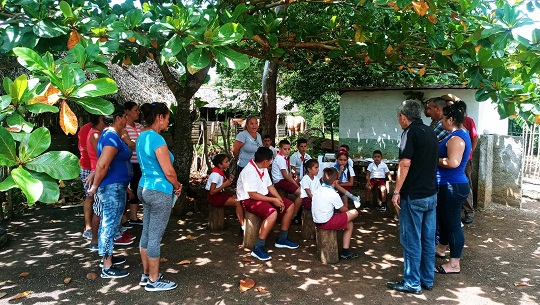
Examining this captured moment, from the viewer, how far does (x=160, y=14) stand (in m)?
3.32

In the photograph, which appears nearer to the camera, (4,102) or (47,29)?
(4,102)

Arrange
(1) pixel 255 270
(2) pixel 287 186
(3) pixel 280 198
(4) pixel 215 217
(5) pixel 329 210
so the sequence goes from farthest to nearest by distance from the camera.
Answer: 1. (2) pixel 287 186
2. (4) pixel 215 217
3. (3) pixel 280 198
4. (5) pixel 329 210
5. (1) pixel 255 270

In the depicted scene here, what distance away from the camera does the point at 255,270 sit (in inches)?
160

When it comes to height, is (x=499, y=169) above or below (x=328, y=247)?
above

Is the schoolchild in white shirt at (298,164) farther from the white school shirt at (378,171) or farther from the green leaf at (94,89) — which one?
the green leaf at (94,89)

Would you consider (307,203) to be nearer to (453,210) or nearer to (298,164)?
(298,164)

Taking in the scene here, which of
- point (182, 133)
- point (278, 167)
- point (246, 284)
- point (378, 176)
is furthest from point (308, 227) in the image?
point (182, 133)

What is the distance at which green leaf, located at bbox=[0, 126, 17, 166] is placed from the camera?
5.14 ft

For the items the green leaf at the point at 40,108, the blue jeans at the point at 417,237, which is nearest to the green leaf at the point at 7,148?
the green leaf at the point at 40,108

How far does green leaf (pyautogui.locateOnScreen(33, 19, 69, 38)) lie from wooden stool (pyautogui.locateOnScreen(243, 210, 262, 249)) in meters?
2.82

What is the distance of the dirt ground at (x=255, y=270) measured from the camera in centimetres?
344

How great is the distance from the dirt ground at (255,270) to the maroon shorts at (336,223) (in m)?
0.40

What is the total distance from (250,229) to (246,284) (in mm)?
1141

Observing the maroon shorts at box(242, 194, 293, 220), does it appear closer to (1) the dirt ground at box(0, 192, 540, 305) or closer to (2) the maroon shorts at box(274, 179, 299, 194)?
(1) the dirt ground at box(0, 192, 540, 305)
